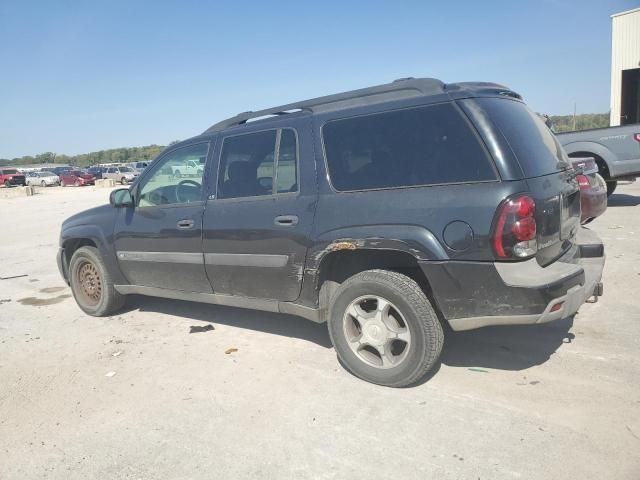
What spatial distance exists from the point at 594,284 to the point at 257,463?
2.50m

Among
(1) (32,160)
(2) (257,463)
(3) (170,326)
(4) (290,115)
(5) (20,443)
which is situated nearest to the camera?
(2) (257,463)

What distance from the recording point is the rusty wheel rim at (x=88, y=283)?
5.64 metres

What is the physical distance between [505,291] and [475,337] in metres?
1.41

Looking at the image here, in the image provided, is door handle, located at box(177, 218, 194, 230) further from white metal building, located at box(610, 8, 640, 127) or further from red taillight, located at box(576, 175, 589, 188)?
white metal building, located at box(610, 8, 640, 127)

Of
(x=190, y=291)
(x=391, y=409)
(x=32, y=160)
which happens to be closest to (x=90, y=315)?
(x=190, y=291)

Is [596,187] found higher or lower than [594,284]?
higher

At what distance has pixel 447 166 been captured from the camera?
3.21 metres

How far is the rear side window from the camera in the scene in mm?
3160

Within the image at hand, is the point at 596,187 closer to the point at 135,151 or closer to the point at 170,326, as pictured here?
the point at 170,326

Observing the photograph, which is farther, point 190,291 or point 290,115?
point 190,291

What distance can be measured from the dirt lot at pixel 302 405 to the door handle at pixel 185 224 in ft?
3.46

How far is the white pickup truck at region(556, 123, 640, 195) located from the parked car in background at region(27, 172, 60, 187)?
155 feet

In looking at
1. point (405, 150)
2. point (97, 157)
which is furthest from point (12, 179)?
point (97, 157)

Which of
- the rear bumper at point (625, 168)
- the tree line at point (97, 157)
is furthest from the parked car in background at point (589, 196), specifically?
the tree line at point (97, 157)
